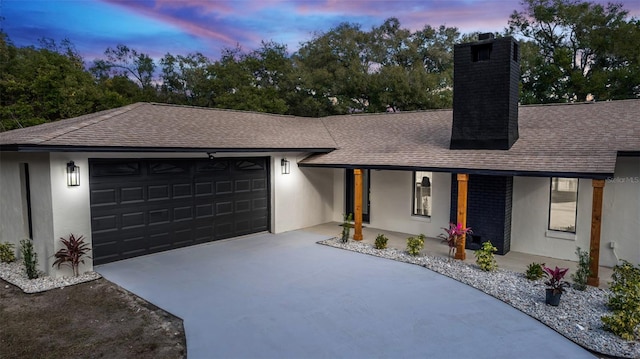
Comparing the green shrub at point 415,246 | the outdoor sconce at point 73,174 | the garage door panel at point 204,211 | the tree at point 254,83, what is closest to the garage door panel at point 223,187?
the garage door panel at point 204,211

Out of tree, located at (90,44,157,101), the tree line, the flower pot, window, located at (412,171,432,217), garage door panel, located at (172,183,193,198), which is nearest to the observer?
the flower pot

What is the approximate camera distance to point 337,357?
4.88 meters

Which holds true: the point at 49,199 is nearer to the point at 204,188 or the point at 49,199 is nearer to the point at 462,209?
the point at 204,188

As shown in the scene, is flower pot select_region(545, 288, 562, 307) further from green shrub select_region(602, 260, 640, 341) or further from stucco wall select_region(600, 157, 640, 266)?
stucco wall select_region(600, 157, 640, 266)

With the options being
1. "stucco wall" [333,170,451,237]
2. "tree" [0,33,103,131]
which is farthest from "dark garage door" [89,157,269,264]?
"tree" [0,33,103,131]

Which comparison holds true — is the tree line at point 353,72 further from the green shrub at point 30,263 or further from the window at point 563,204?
the green shrub at point 30,263

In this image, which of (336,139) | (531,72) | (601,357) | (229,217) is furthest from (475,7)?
(601,357)

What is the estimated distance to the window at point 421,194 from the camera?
38.1 ft

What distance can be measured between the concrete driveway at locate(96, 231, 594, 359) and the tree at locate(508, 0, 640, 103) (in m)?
20.8

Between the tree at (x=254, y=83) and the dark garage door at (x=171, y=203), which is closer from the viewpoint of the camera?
the dark garage door at (x=171, y=203)

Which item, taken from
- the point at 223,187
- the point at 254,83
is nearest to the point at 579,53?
the point at 254,83

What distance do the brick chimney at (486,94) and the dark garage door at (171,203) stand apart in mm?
Result: 5900

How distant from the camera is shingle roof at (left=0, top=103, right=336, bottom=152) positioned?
25.7 feet

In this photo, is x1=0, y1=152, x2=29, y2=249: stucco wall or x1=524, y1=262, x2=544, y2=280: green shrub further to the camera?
x1=0, y1=152, x2=29, y2=249: stucco wall
